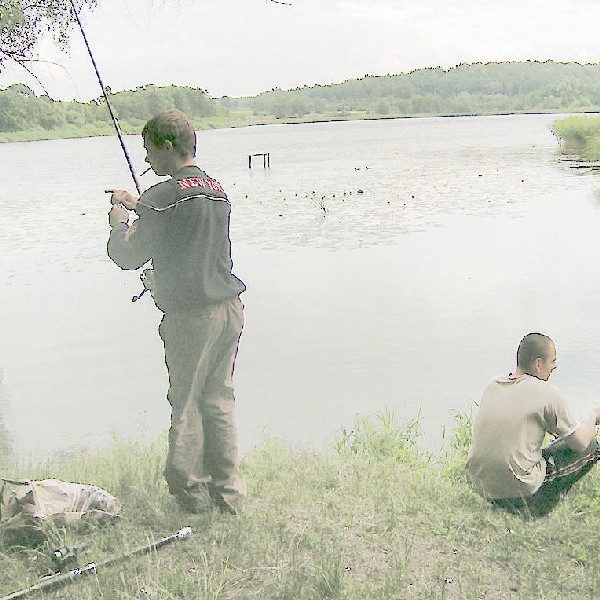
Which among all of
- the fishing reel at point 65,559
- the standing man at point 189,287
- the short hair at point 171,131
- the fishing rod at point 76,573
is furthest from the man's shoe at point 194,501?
the short hair at point 171,131

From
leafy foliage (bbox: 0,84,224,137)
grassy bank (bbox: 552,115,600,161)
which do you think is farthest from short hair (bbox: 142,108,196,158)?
grassy bank (bbox: 552,115,600,161)

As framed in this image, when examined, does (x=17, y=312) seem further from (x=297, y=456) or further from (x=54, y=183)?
→ (x=54, y=183)

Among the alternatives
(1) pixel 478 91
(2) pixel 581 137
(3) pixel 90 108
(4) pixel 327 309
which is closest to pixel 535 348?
(3) pixel 90 108

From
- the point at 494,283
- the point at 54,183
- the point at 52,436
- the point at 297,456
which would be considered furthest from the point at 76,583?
the point at 54,183

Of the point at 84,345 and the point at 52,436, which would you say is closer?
the point at 52,436

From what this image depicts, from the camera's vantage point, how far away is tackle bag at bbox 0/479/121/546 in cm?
401

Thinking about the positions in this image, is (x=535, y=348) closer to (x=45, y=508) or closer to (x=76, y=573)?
(x=76, y=573)

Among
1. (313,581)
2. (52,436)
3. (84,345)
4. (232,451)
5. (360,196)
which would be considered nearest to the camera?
(313,581)

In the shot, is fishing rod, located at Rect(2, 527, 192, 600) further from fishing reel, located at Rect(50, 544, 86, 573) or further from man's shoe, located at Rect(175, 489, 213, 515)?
man's shoe, located at Rect(175, 489, 213, 515)

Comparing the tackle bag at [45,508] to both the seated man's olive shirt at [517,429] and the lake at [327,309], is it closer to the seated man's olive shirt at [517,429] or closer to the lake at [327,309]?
the seated man's olive shirt at [517,429]

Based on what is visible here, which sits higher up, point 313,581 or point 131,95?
point 131,95

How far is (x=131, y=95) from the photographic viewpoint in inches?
235

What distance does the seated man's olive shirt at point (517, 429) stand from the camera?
14.0 ft

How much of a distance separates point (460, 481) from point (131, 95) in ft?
10.9
